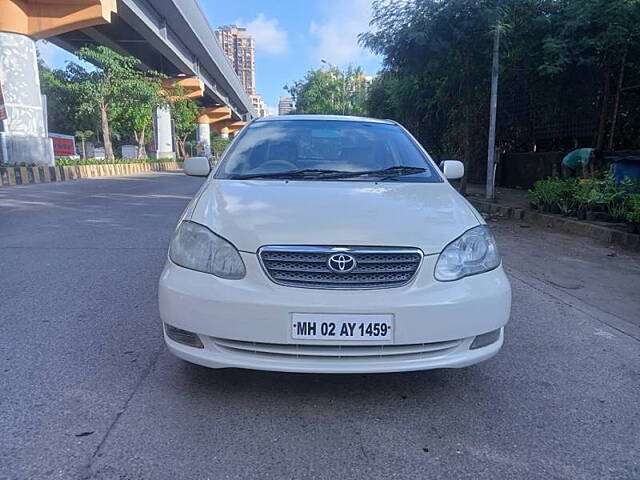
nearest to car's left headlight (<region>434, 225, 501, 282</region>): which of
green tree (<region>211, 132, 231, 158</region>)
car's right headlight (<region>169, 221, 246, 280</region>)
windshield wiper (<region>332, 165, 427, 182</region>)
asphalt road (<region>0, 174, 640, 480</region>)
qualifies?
asphalt road (<region>0, 174, 640, 480</region>)

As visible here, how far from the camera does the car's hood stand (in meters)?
2.34

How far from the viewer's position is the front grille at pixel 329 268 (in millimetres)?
2275

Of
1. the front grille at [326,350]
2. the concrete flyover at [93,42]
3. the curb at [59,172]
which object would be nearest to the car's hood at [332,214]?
the front grille at [326,350]

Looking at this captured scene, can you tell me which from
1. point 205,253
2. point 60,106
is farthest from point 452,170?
point 60,106

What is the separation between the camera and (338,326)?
7.22 ft

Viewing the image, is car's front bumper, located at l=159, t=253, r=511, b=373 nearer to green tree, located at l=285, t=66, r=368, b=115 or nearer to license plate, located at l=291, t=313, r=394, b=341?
license plate, located at l=291, t=313, r=394, b=341

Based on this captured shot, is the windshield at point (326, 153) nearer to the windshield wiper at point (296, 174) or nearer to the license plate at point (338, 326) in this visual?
the windshield wiper at point (296, 174)

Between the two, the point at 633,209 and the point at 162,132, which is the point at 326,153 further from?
the point at 162,132

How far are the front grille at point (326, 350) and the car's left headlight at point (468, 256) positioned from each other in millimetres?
346

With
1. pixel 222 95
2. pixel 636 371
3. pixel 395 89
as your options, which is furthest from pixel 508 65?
pixel 222 95

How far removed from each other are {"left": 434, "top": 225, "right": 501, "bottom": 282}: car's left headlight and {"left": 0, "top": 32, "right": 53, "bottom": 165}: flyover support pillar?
20.3 meters

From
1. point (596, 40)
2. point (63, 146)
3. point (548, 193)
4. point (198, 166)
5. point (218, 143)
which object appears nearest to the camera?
point (198, 166)

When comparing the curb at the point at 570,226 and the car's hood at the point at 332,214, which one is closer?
the car's hood at the point at 332,214

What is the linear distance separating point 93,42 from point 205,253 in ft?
112
